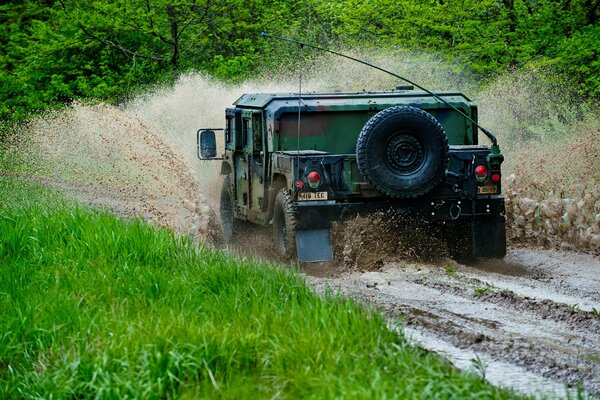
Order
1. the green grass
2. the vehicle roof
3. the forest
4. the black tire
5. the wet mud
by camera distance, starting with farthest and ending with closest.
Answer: the forest → the vehicle roof → the black tire → the wet mud → the green grass

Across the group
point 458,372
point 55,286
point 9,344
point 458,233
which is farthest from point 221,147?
point 458,372

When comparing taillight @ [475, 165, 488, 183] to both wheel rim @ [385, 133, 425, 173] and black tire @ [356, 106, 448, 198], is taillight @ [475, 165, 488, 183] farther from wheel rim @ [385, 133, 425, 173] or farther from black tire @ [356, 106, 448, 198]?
wheel rim @ [385, 133, 425, 173]

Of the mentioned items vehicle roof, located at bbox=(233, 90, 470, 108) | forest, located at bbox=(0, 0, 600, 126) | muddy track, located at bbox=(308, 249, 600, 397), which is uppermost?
forest, located at bbox=(0, 0, 600, 126)

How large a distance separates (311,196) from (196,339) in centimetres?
482

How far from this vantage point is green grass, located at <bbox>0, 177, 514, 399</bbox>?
16.6ft

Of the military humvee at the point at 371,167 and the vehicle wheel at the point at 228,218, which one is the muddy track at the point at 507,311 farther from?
the vehicle wheel at the point at 228,218

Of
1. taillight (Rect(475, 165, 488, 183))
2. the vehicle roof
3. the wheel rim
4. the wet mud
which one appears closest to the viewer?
the wet mud

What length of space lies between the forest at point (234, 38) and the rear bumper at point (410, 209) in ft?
20.8

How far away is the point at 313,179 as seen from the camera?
10.3m

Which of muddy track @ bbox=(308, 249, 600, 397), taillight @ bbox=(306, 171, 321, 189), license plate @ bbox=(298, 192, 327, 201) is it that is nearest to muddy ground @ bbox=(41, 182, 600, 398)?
muddy track @ bbox=(308, 249, 600, 397)

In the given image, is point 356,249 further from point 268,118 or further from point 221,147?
point 221,147

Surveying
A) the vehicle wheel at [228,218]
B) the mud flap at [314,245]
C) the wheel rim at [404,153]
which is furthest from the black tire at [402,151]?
the vehicle wheel at [228,218]

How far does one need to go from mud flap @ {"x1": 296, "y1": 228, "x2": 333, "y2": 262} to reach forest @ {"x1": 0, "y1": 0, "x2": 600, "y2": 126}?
24.3 feet

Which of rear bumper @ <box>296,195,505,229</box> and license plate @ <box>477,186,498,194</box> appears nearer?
rear bumper @ <box>296,195,505,229</box>
